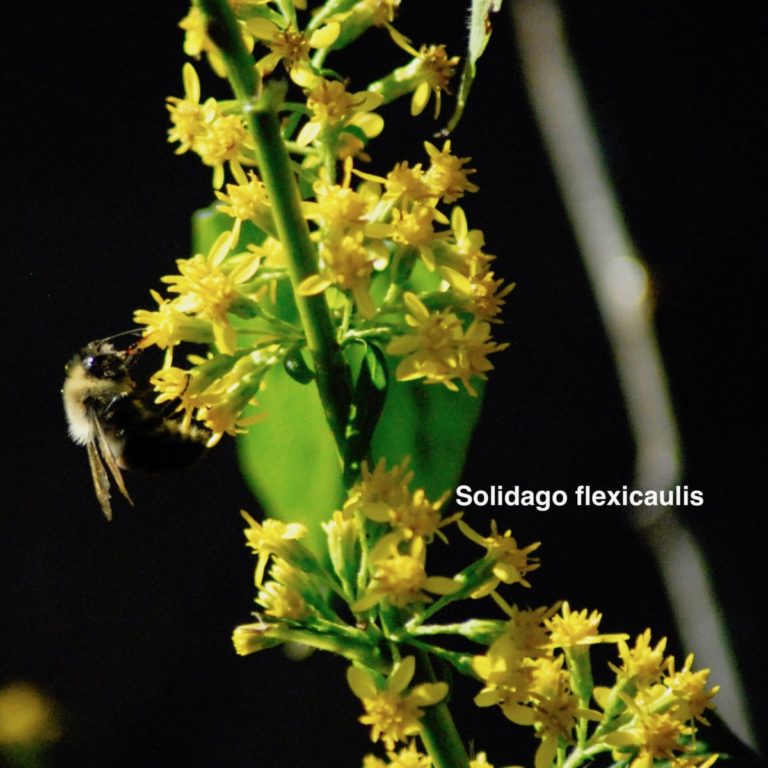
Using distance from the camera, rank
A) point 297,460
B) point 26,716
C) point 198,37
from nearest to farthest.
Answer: point 198,37 < point 297,460 < point 26,716

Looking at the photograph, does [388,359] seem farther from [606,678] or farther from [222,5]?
[606,678]

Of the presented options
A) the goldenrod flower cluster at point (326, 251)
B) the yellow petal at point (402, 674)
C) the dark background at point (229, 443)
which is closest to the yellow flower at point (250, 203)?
the goldenrod flower cluster at point (326, 251)

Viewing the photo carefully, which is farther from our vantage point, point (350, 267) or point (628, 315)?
point (628, 315)

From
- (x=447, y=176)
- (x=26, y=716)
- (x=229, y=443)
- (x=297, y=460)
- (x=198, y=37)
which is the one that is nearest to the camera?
(x=198, y=37)

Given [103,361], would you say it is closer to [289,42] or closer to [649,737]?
[289,42]

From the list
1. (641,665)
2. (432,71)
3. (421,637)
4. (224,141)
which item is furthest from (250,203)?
(641,665)

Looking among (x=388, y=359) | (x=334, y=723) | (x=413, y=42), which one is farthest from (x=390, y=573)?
(x=334, y=723)
